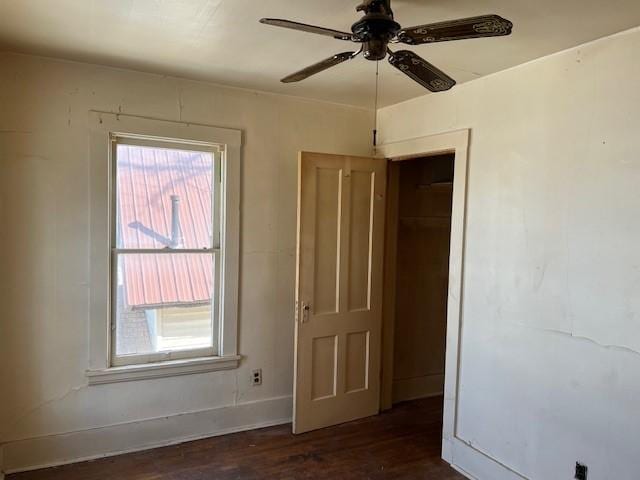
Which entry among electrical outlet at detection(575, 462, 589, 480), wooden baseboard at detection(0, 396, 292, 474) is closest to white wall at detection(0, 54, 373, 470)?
wooden baseboard at detection(0, 396, 292, 474)

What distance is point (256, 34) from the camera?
90.3 inches

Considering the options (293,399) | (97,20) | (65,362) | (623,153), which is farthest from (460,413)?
(97,20)

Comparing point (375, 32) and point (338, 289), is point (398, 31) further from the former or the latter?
point (338, 289)

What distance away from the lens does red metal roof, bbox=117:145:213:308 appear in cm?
307

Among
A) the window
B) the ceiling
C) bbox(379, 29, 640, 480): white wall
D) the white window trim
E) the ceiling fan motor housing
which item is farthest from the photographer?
the window

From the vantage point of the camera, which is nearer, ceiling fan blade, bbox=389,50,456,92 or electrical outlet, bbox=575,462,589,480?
ceiling fan blade, bbox=389,50,456,92

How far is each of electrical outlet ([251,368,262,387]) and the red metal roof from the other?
684 millimetres

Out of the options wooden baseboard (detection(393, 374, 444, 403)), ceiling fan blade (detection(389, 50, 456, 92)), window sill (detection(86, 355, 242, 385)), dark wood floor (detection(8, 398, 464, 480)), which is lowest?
dark wood floor (detection(8, 398, 464, 480))

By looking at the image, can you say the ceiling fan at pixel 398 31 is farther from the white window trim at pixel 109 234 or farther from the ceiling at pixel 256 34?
the white window trim at pixel 109 234

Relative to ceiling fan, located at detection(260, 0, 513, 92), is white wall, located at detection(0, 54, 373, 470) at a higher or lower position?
lower

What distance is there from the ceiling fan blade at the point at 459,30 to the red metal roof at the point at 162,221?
204cm

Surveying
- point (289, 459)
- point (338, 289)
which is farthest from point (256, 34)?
point (289, 459)

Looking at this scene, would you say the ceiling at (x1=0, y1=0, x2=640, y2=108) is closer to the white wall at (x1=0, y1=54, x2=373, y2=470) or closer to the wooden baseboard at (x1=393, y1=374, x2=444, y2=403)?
the white wall at (x1=0, y1=54, x2=373, y2=470)

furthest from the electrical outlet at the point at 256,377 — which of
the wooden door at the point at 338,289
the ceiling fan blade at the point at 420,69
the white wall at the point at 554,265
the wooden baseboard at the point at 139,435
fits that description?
the ceiling fan blade at the point at 420,69
